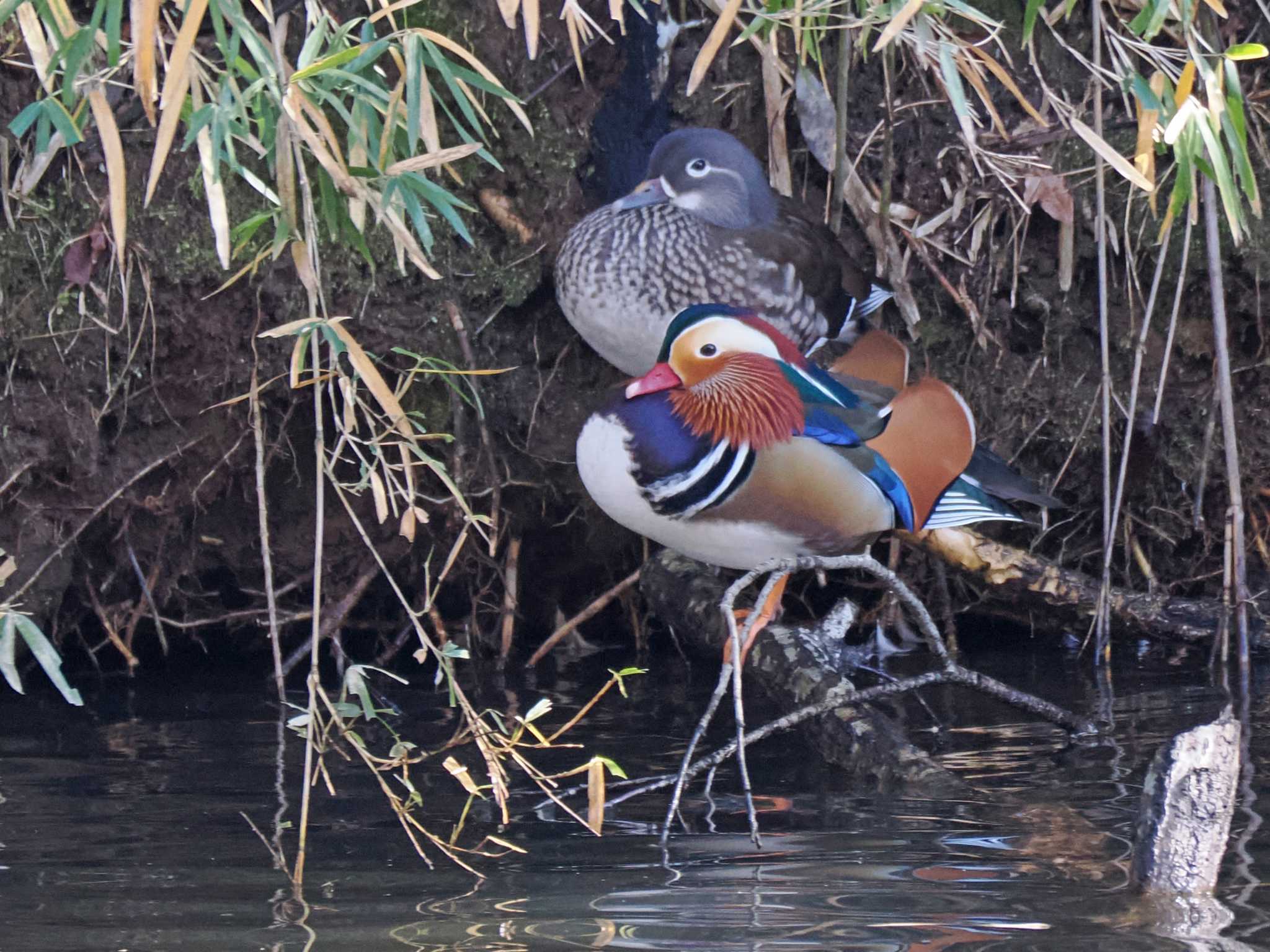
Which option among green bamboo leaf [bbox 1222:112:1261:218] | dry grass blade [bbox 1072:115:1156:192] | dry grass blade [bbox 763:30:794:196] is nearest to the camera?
dry grass blade [bbox 1072:115:1156:192]

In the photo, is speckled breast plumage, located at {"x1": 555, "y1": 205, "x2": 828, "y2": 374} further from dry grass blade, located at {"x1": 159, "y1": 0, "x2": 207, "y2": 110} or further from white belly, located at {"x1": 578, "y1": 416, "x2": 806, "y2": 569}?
dry grass blade, located at {"x1": 159, "y1": 0, "x2": 207, "y2": 110}

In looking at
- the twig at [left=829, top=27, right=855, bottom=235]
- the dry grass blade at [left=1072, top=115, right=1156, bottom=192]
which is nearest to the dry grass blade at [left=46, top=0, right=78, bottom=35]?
the dry grass blade at [left=1072, top=115, right=1156, bottom=192]

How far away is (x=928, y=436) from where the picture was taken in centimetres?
274

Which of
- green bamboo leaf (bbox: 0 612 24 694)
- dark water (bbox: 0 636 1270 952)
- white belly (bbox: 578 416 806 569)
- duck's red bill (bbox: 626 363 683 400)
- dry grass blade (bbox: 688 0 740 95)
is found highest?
dry grass blade (bbox: 688 0 740 95)

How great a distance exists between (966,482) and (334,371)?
4.23 ft

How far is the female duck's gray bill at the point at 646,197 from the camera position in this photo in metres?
3.19

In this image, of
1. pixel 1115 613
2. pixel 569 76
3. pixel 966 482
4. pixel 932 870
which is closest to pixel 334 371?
pixel 932 870

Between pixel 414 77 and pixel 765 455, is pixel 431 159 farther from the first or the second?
pixel 765 455


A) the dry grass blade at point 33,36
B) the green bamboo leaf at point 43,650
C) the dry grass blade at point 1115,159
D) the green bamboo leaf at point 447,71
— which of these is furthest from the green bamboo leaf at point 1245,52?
the green bamboo leaf at point 43,650

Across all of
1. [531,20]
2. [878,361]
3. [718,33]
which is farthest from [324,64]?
[878,361]

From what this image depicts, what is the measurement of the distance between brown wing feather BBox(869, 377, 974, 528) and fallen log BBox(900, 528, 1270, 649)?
31 cm

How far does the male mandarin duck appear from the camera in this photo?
3107 millimetres

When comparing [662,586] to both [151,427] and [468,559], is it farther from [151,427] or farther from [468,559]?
[151,427]

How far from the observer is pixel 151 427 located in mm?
3342
